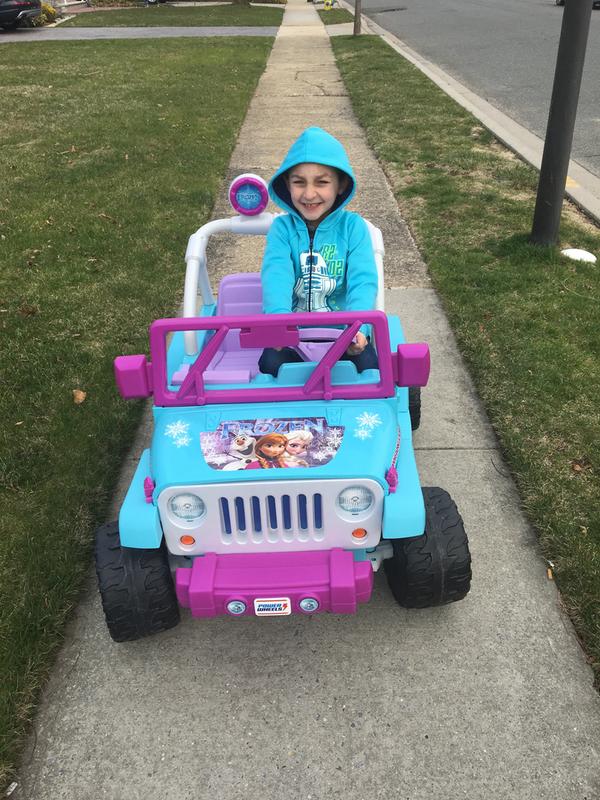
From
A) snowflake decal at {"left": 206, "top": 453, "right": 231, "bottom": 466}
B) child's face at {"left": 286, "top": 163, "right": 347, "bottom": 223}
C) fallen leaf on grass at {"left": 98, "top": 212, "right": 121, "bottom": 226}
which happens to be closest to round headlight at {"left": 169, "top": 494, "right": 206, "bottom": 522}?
snowflake decal at {"left": 206, "top": 453, "right": 231, "bottom": 466}

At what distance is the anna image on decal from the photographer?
6.74 ft

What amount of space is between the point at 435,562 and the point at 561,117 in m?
3.67

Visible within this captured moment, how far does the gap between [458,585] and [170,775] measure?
3.52 feet

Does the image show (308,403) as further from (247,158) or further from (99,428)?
(247,158)

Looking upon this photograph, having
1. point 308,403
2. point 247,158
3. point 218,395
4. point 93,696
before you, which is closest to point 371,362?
point 308,403

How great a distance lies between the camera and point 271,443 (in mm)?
2125

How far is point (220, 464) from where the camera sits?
206 centimetres

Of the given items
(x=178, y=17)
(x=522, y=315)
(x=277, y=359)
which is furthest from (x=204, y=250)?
(x=178, y=17)

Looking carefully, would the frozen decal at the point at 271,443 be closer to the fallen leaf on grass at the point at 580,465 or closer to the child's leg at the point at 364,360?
the child's leg at the point at 364,360

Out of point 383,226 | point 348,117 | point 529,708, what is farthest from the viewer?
point 348,117

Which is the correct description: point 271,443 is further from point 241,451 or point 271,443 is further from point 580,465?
point 580,465

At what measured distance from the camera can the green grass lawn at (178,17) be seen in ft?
66.1

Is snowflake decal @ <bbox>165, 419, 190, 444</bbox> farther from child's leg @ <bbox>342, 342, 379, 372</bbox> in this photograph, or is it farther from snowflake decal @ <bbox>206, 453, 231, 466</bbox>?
child's leg @ <bbox>342, 342, 379, 372</bbox>

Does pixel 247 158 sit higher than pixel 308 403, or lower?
lower
